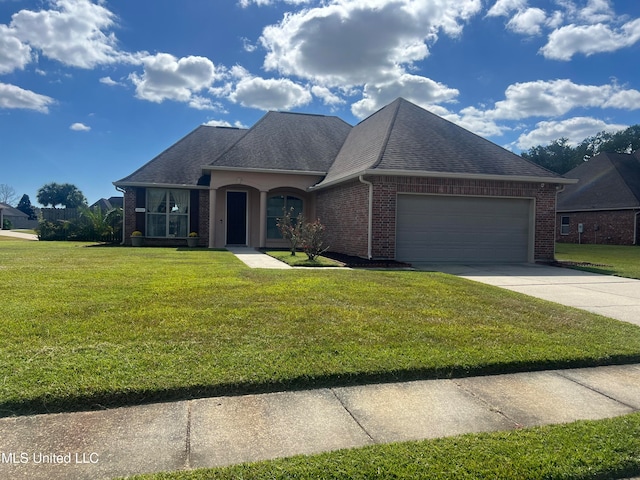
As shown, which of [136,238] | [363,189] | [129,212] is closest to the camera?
[363,189]

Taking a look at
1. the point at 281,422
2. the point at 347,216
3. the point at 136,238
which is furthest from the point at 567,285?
the point at 136,238

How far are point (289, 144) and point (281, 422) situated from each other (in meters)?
16.8

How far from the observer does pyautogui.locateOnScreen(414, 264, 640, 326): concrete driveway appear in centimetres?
671

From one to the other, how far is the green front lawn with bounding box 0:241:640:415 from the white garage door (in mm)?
5071

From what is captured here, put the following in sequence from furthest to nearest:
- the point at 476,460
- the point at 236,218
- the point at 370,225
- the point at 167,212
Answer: the point at 236,218, the point at 167,212, the point at 370,225, the point at 476,460

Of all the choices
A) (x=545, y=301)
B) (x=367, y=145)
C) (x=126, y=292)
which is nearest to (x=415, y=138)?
(x=367, y=145)

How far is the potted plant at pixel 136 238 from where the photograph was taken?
683 inches

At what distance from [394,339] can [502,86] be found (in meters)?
16.3

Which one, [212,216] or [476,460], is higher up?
[212,216]

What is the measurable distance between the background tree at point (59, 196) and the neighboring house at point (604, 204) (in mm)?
64828

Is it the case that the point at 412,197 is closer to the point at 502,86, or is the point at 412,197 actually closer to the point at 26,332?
the point at 502,86

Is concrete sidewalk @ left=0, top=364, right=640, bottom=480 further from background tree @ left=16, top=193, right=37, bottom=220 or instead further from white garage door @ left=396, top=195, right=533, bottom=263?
background tree @ left=16, top=193, right=37, bottom=220

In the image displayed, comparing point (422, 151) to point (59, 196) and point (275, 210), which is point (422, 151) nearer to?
point (275, 210)

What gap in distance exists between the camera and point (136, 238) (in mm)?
17406
